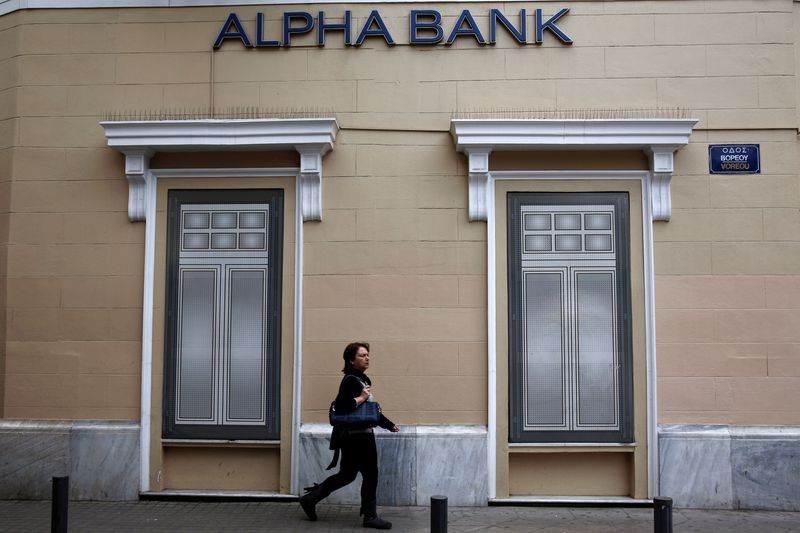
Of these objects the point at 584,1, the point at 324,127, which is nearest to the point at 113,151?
the point at 324,127

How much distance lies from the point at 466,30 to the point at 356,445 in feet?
14.0

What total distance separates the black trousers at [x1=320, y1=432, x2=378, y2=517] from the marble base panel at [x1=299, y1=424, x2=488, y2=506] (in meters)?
0.75

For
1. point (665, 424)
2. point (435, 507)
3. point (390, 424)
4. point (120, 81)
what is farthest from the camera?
point (120, 81)

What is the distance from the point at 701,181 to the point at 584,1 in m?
2.18

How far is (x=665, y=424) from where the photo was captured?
302 inches

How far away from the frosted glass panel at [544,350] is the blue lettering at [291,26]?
3396mm

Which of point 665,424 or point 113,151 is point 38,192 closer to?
point 113,151

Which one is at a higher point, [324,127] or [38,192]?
[324,127]

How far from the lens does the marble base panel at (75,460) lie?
7801 mm

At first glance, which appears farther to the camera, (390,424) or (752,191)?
(752,191)

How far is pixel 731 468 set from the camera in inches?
297

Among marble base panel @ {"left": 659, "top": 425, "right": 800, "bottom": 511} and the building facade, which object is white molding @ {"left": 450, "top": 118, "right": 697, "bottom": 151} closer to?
the building facade

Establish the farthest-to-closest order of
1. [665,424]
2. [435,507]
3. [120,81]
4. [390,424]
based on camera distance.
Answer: [120,81]
[665,424]
[390,424]
[435,507]

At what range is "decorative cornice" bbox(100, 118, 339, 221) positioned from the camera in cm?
777
